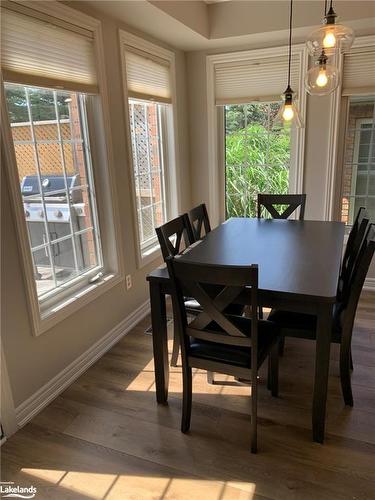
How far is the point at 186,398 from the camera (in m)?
1.93

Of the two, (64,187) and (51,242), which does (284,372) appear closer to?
(51,242)

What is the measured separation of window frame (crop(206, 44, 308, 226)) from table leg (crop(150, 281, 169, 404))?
7.40 ft

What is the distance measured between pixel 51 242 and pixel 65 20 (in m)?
1.35

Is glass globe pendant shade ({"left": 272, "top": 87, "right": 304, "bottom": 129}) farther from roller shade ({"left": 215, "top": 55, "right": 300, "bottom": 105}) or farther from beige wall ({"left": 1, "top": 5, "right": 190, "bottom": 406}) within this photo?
roller shade ({"left": 215, "top": 55, "right": 300, "bottom": 105})

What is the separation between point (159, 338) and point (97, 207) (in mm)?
1162

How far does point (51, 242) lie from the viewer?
2.34 m

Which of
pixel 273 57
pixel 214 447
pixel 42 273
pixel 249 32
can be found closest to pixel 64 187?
pixel 42 273

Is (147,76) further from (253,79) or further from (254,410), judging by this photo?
(254,410)

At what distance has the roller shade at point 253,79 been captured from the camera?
A: 3480mm

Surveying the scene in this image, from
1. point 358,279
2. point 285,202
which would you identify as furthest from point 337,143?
point 358,279

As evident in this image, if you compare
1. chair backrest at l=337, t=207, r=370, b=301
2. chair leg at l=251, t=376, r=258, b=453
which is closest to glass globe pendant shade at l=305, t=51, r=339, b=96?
chair backrest at l=337, t=207, r=370, b=301

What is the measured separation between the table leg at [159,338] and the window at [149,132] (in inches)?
46.9

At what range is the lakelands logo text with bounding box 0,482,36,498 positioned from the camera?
165cm

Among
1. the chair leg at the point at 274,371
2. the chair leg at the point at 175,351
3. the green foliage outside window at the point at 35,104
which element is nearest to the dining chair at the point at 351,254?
the chair leg at the point at 274,371
